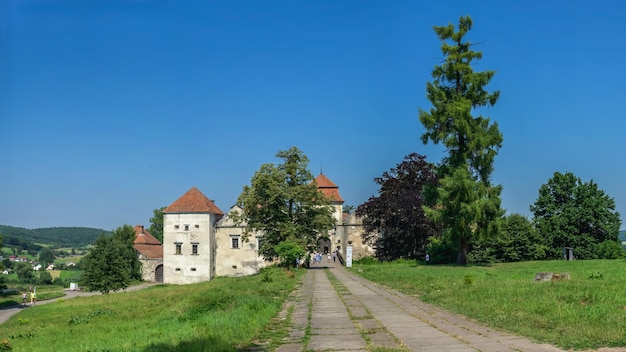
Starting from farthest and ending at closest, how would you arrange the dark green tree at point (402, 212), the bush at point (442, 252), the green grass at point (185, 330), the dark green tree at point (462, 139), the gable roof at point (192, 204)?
the gable roof at point (192, 204) < the dark green tree at point (402, 212) < the bush at point (442, 252) < the dark green tree at point (462, 139) < the green grass at point (185, 330)

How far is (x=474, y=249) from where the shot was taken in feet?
143

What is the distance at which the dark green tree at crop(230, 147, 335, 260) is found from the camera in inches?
1796

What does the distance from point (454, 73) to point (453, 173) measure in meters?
7.05

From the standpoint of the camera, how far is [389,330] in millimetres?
10664

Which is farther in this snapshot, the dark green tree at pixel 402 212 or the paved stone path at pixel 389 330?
the dark green tree at pixel 402 212

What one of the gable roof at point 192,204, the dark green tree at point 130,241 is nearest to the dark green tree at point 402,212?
the gable roof at point 192,204

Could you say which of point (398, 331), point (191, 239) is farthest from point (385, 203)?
point (398, 331)

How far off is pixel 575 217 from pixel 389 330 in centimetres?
4063

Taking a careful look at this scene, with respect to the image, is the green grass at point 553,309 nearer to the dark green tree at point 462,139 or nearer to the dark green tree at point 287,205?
the dark green tree at point 462,139

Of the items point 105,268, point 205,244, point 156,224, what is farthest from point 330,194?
point 156,224

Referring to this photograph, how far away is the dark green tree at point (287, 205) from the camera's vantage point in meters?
45.6

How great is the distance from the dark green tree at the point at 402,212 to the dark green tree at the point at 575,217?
9.36 metres

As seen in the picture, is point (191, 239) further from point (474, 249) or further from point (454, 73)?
point (454, 73)

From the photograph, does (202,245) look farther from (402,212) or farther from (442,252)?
(442,252)
